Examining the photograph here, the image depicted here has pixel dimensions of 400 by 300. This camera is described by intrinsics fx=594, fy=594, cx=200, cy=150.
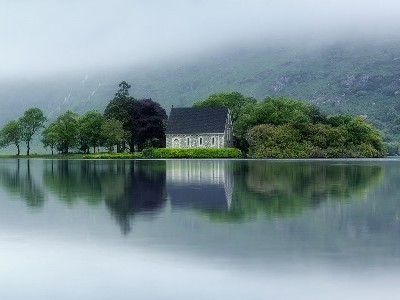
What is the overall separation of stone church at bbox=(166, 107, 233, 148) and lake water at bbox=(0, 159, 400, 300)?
261ft

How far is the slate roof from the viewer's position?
10381cm

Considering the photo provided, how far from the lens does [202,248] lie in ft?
43.3

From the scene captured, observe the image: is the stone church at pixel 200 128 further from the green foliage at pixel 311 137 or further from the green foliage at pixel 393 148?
the green foliage at pixel 393 148

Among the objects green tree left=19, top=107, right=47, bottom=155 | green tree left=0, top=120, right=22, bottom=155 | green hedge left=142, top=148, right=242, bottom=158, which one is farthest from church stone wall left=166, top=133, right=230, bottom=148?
green tree left=0, top=120, right=22, bottom=155

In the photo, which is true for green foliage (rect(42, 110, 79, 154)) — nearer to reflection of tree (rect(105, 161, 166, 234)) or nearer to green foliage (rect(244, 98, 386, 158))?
green foliage (rect(244, 98, 386, 158))

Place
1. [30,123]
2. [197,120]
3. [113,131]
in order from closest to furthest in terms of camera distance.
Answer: [197,120], [113,131], [30,123]

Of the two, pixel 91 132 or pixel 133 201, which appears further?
pixel 91 132

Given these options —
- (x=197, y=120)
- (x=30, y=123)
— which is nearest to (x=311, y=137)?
(x=197, y=120)

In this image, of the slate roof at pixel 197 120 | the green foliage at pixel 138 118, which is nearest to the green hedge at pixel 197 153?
the slate roof at pixel 197 120

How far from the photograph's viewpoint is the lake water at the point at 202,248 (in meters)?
10.1

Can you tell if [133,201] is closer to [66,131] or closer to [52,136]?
[66,131]

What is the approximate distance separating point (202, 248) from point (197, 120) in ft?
306

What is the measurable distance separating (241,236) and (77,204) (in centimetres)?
1008

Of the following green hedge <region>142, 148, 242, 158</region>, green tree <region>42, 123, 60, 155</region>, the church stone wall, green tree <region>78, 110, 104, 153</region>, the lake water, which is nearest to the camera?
the lake water
